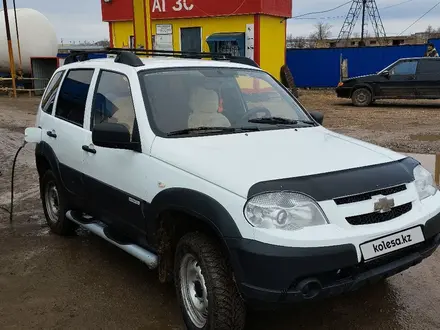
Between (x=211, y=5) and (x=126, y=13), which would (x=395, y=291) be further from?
(x=126, y=13)

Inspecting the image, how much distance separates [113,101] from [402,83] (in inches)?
584

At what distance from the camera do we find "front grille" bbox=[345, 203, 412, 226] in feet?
9.58

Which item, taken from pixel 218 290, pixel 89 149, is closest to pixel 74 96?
pixel 89 149

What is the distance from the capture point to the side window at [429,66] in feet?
54.1

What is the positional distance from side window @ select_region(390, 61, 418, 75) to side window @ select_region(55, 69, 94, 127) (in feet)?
47.3

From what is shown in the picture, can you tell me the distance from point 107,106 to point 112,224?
1.02 m

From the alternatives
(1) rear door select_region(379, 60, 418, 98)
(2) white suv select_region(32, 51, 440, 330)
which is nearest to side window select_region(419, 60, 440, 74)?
(1) rear door select_region(379, 60, 418, 98)

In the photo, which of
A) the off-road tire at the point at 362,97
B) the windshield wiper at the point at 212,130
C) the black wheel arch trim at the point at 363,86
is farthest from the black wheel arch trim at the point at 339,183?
the off-road tire at the point at 362,97

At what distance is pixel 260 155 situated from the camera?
10.7ft

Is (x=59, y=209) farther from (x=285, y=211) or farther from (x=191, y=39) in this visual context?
(x=191, y=39)

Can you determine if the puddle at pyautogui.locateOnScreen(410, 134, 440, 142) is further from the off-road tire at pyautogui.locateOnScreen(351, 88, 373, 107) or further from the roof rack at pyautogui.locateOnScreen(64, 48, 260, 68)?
the roof rack at pyautogui.locateOnScreen(64, 48, 260, 68)

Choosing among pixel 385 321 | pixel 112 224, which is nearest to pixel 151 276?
pixel 112 224

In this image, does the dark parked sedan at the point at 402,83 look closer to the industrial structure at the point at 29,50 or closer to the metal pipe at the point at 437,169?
the metal pipe at the point at 437,169

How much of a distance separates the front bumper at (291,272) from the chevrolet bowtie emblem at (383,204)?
32 centimetres
